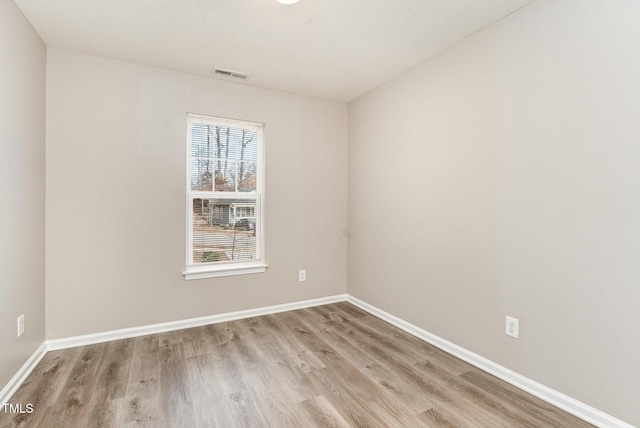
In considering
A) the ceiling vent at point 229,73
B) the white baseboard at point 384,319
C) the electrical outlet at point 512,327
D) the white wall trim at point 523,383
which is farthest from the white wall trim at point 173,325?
the ceiling vent at point 229,73

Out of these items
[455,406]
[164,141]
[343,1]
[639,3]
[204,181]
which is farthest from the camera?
[204,181]

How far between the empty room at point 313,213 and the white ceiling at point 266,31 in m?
0.02

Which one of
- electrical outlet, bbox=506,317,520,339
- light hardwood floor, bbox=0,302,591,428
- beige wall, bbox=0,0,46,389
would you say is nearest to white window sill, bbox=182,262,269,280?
light hardwood floor, bbox=0,302,591,428

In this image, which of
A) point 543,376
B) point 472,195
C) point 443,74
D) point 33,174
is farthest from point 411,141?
point 33,174

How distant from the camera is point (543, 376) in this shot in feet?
6.31

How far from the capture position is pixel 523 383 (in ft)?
6.62

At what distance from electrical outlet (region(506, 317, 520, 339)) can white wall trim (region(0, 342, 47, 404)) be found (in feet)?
10.5

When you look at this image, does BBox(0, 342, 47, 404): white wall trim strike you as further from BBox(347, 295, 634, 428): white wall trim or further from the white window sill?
BBox(347, 295, 634, 428): white wall trim

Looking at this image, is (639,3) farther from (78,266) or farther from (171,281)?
(78,266)

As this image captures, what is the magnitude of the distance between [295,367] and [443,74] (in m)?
2.62

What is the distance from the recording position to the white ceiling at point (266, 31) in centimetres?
203

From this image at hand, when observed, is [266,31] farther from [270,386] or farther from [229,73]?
[270,386]

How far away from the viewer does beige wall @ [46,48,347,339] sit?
258 cm

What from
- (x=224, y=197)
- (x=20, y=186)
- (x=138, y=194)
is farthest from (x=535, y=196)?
(x=20, y=186)
